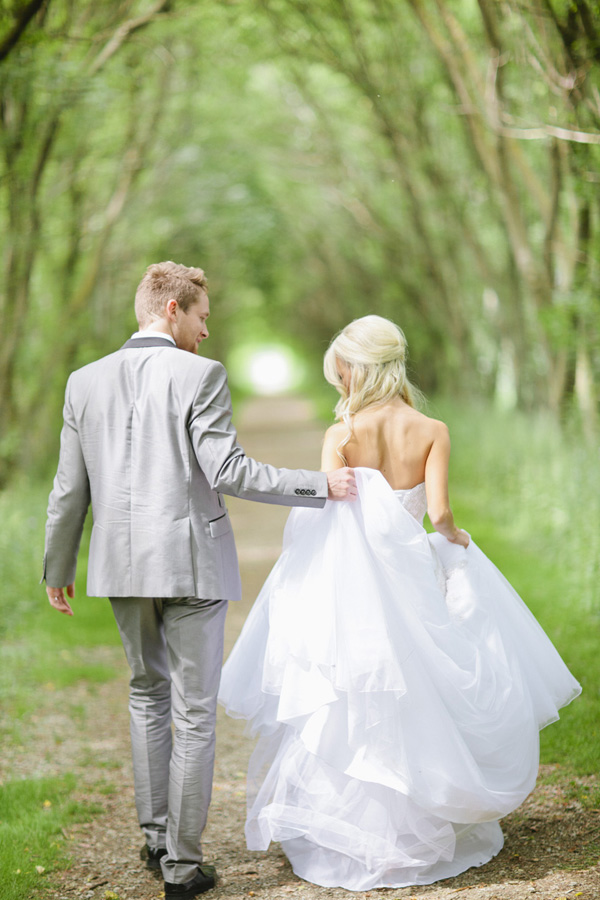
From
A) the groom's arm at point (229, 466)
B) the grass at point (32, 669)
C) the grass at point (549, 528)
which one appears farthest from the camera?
the grass at point (549, 528)

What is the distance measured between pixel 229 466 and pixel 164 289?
0.80 meters

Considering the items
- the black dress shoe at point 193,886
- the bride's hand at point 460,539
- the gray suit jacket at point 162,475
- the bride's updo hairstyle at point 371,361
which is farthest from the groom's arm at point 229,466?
the black dress shoe at point 193,886

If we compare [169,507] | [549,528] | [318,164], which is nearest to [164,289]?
[169,507]

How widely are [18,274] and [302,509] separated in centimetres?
774

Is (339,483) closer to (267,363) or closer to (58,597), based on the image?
(58,597)

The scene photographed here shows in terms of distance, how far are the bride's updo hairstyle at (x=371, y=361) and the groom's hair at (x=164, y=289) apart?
0.63m

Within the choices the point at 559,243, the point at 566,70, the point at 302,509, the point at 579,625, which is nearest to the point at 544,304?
the point at 559,243

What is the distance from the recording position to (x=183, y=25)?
12.8 meters

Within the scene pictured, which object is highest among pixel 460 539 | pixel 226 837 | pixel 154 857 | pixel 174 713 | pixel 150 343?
pixel 150 343

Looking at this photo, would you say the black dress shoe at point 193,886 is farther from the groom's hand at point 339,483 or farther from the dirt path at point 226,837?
the groom's hand at point 339,483

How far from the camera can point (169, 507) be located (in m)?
3.66

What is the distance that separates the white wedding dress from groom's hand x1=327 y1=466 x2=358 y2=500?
78 millimetres

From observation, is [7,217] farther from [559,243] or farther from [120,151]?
[559,243]

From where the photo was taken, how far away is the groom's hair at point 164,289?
377cm
